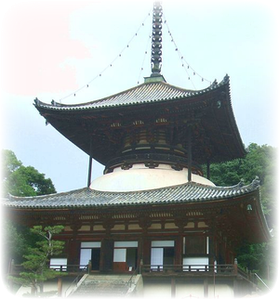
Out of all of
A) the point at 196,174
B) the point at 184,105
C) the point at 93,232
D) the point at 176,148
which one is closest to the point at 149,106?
the point at 184,105

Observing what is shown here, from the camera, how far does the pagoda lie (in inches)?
764

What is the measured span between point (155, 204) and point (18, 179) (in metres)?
24.2

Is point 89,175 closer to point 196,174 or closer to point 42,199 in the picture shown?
point 42,199

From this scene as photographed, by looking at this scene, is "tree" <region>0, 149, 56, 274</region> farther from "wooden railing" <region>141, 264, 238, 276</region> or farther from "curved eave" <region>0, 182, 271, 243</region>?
"wooden railing" <region>141, 264, 238, 276</region>

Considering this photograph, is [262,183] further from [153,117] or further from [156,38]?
[153,117]

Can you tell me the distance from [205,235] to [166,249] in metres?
1.88

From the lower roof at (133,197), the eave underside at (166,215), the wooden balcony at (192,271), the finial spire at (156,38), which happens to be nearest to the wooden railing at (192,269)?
the wooden balcony at (192,271)

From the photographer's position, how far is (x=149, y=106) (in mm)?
22797

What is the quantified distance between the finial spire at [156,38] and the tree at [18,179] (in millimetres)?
17253

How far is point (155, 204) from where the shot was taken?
770 inches

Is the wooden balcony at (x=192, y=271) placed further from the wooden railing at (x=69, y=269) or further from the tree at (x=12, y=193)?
the tree at (x=12, y=193)

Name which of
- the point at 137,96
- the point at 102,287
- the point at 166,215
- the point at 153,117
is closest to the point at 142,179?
the point at 166,215

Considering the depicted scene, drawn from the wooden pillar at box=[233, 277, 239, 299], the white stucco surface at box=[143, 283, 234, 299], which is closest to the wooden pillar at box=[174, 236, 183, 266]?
the white stucco surface at box=[143, 283, 234, 299]

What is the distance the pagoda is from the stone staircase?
379mm
